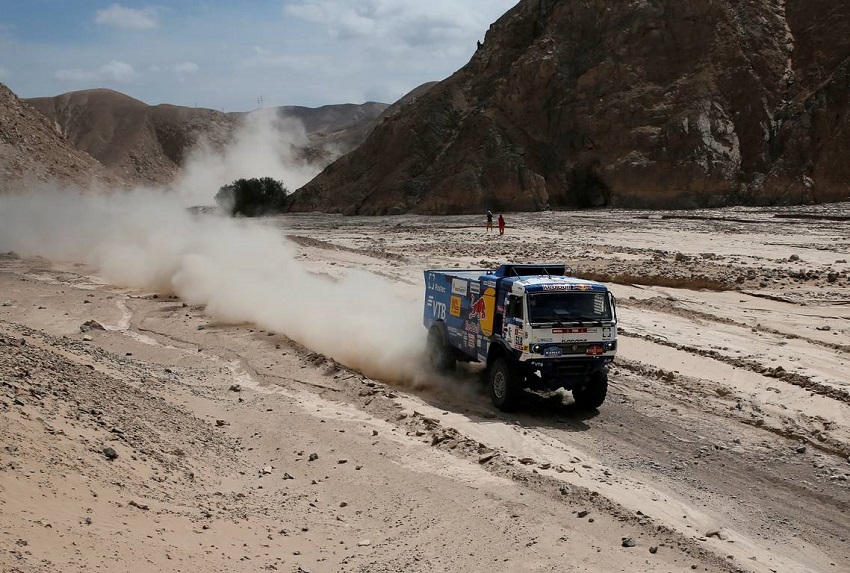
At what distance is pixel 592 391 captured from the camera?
14.8 metres

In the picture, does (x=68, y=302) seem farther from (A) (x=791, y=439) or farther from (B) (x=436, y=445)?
(A) (x=791, y=439)

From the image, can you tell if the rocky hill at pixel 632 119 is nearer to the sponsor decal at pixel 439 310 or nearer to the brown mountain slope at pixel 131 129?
the sponsor decal at pixel 439 310

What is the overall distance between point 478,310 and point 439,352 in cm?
182

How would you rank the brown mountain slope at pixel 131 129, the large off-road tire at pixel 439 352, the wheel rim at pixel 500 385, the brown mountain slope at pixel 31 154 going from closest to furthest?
the wheel rim at pixel 500 385 → the large off-road tire at pixel 439 352 → the brown mountain slope at pixel 31 154 → the brown mountain slope at pixel 131 129

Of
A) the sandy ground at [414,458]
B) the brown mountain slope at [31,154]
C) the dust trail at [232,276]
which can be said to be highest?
the brown mountain slope at [31,154]

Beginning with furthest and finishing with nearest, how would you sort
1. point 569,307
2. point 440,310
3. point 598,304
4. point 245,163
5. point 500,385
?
1. point 245,163
2. point 440,310
3. point 500,385
4. point 598,304
5. point 569,307

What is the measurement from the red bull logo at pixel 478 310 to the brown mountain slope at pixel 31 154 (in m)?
60.2

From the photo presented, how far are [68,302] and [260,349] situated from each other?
1243 centimetres

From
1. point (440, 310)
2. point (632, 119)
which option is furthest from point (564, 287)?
point (632, 119)

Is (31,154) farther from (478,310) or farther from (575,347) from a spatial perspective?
(575,347)

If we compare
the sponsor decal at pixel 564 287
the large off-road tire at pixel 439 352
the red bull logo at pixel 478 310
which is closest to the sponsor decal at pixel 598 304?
the sponsor decal at pixel 564 287

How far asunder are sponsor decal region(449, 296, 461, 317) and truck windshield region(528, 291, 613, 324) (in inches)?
100

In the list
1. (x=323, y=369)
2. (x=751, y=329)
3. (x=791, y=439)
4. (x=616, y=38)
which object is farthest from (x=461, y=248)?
(x=616, y=38)

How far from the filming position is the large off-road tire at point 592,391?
47.9 feet
